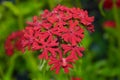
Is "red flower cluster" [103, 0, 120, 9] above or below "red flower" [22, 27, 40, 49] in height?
above

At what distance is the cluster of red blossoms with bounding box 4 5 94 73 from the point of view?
1895 millimetres

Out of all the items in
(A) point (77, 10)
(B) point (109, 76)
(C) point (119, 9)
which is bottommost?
(B) point (109, 76)

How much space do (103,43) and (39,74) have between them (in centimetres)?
132

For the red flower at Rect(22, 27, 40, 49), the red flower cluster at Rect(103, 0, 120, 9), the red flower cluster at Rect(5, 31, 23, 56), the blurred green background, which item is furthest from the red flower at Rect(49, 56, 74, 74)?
the red flower cluster at Rect(103, 0, 120, 9)

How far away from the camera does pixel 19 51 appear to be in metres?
3.11

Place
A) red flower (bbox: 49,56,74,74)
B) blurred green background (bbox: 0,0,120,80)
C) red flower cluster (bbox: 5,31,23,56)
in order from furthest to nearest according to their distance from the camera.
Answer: blurred green background (bbox: 0,0,120,80), red flower cluster (bbox: 5,31,23,56), red flower (bbox: 49,56,74,74)

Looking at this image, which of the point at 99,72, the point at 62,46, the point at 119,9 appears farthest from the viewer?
the point at 119,9

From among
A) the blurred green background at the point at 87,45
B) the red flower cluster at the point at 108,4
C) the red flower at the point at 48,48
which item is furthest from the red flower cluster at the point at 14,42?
the red flower at the point at 48,48

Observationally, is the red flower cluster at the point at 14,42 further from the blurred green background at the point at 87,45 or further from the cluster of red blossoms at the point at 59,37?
the cluster of red blossoms at the point at 59,37

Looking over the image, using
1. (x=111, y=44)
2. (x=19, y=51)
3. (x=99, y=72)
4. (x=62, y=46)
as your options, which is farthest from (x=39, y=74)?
(x=62, y=46)

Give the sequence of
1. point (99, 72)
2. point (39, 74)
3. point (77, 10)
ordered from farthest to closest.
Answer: point (99, 72) < point (39, 74) < point (77, 10)

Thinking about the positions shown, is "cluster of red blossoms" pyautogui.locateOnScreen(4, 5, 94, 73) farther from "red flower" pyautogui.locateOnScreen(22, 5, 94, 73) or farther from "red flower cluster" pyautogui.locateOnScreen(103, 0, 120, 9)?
"red flower cluster" pyautogui.locateOnScreen(103, 0, 120, 9)

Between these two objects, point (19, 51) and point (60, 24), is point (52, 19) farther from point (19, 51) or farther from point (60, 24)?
point (19, 51)

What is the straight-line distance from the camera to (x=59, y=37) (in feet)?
6.45
